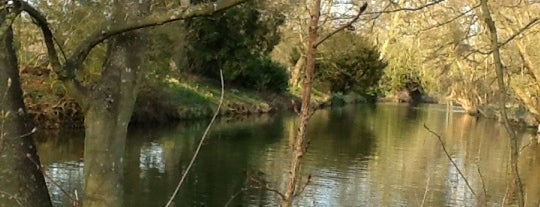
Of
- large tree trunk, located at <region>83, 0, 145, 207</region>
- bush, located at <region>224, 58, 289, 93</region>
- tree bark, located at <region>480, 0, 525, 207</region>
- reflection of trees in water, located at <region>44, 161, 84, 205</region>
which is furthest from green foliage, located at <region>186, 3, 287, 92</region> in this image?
tree bark, located at <region>480, 0, 525, 207</region>

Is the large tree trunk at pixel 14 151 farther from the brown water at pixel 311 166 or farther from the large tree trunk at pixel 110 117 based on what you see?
the brown water at pixel 311 166

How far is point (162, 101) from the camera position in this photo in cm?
2486

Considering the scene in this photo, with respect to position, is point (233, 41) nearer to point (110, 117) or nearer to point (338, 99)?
point (338, 99)

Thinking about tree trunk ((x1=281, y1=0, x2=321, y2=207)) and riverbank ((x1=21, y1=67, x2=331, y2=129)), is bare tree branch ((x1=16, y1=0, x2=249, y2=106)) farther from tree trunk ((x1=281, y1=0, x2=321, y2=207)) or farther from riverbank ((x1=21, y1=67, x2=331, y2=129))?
riverbank ((x1=21, y1=67, x2=331, y2=129))

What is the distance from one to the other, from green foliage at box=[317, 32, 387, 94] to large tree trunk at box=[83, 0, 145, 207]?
39.0 meters

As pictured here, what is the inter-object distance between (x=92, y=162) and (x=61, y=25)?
12366 mm

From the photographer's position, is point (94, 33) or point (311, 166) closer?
point (94, 33)

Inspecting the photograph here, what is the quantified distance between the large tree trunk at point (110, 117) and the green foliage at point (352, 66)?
128 ft

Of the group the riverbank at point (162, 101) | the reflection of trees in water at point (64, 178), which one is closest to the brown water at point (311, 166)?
the reflection of trees in water at point (64, 178)

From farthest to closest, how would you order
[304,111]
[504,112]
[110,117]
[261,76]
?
[261,76] → [110,117] → [504,112] → [304,111]

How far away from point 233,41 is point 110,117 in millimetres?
25968

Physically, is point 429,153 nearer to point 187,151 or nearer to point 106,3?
point 187,151

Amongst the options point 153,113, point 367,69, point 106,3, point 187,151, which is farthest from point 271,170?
point 367,69

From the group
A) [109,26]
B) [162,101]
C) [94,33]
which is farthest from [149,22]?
[162,101]
